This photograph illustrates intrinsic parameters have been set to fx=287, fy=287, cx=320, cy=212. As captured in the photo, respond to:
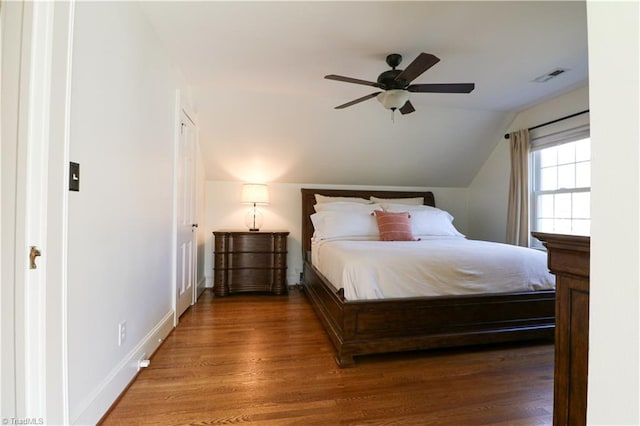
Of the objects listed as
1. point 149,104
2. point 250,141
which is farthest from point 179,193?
point 250,141

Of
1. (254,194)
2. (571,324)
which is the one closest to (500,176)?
(254,194)

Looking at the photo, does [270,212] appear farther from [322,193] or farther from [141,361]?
[141,361]

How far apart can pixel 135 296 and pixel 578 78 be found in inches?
162

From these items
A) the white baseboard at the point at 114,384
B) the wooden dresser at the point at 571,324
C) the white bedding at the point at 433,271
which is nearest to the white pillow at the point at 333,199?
the white bedding at the point at 433,271

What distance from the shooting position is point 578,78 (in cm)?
273

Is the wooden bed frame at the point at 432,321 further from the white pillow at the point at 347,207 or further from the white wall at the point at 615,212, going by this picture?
the white wall at the point at 615,212

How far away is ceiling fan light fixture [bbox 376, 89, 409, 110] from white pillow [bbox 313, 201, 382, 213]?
1.56m

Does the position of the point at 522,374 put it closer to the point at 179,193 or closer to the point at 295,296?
the point at 295,296

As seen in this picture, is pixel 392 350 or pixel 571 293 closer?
pixel 571 293

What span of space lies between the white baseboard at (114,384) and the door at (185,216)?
620 millimetres

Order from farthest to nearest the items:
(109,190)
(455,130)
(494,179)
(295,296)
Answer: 1. (494,179)
2. (455,130)
3. (295,296)
4. (109,190)

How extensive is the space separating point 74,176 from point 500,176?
14.8 ft

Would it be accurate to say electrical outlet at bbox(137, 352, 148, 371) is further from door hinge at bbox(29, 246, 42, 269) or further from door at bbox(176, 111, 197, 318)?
door hinge at bbox(29, 246, 42, 269)

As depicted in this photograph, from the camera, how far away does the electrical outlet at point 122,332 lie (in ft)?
5.07
